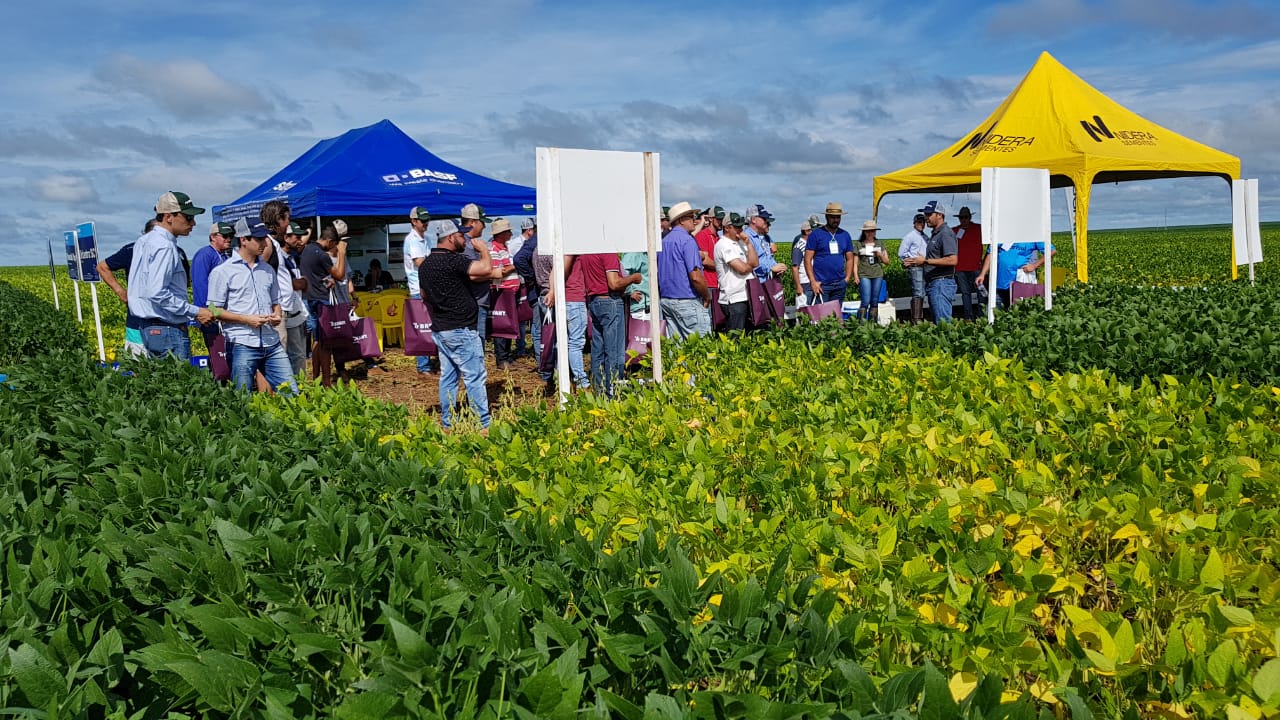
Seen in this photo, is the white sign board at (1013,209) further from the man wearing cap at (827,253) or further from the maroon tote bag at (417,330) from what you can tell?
the maroon tote bag at (417,330)

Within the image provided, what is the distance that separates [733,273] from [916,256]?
489 cm

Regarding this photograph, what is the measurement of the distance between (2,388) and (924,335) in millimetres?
6531

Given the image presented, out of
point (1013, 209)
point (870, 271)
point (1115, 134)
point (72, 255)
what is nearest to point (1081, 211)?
point (1115, 134)

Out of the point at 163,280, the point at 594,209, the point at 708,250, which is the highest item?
the point at 594,209

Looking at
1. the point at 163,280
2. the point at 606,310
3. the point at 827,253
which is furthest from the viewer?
the point at 827,253

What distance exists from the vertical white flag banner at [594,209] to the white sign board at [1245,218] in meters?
11.5

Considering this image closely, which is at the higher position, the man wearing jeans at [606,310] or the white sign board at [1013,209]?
the white sign board at [1013,209]

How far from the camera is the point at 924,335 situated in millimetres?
7258

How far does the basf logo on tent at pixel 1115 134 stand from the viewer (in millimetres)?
14346

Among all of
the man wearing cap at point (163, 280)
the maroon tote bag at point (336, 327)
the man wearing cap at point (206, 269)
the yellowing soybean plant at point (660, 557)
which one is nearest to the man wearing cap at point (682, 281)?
the maroon tote bag at point (336, 327)

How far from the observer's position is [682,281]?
9227 mm

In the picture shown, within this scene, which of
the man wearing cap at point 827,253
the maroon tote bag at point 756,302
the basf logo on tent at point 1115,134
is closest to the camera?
the maroon tote bag at point 756,302

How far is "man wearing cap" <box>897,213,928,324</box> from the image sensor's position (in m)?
13.9

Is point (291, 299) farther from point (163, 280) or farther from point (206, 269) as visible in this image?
point (163, 280)
